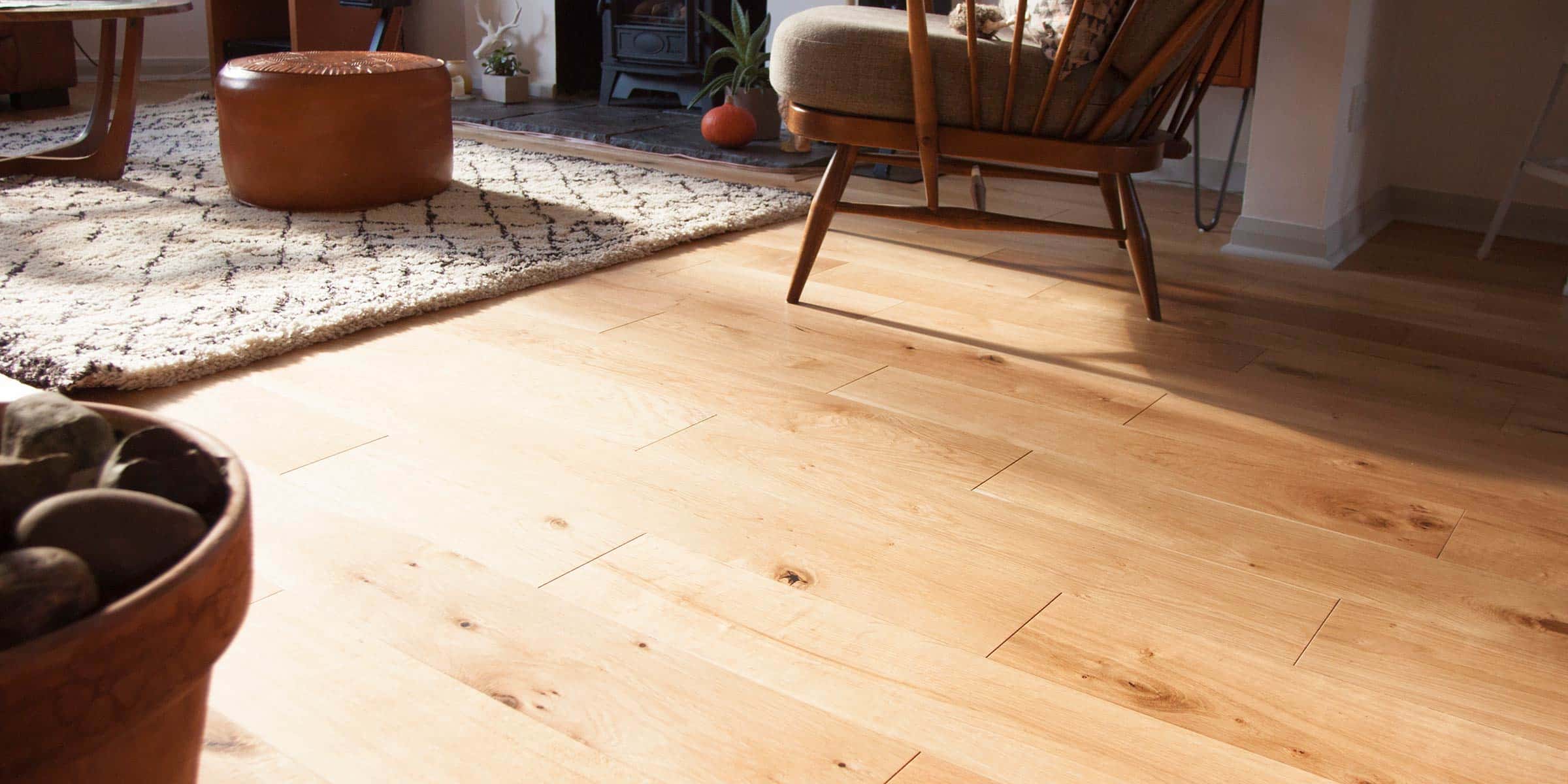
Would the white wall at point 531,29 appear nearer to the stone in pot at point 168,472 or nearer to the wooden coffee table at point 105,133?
the wooden coffee table at point 105,133

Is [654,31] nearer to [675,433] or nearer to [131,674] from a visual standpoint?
[675,433]

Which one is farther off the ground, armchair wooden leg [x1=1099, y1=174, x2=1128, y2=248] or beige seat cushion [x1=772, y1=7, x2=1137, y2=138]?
beige seat cushion [x1=772, y1=7, x2=1137, y2=138]

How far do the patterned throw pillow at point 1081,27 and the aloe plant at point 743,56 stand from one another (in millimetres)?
1821

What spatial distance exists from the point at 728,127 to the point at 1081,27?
6.08 feet

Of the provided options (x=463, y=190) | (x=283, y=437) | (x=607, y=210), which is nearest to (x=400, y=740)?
(x=283, y=437)

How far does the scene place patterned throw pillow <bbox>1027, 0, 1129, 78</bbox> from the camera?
70.5 inches

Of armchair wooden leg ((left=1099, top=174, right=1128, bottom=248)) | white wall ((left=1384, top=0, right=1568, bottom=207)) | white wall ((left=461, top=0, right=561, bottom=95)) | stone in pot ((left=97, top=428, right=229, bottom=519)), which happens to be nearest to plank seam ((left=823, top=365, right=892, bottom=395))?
armchair wooden leg ((left=1099, top=174, right=1128, bottom=248))

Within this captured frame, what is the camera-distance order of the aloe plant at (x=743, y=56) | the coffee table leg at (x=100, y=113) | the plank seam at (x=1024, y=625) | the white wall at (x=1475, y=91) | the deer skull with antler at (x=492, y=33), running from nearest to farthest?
1. the plank seam at (x=1024, y=625)
2. the white wall at (x=1475, y=91)
3. the coffee table leg at (x=100, y=113)
4. the aloe plant at (x=743, y=56)
5. the deer skull with antler at (x=492, y=33)

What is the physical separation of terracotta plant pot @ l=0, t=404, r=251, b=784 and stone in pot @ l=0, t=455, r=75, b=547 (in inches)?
2.9

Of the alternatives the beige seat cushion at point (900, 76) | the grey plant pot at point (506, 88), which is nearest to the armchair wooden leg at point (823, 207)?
the beige seat cushion at point (900, 76)

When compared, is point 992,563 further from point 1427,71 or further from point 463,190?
point 1427,71

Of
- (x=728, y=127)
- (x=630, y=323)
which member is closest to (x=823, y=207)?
(x=630, y=323)

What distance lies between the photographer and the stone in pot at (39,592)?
464mm

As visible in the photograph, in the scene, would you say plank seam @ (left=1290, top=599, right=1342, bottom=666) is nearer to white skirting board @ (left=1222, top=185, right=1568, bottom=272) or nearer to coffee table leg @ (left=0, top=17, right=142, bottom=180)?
white skirting board @ (left=1222, top=185, right=1568, bottom=272)
